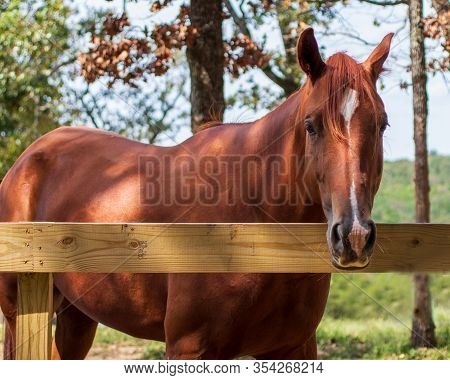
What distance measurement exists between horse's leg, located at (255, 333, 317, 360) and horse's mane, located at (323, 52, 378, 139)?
4.36 feet

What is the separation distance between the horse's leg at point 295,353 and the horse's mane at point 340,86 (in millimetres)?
1329

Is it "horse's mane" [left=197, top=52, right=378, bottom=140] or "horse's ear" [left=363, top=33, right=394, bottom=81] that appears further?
"horse's ear" [left=363, top=33, right=394, bottom=81]

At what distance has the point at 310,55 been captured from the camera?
10.7 feet

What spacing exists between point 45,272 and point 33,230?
0.18 meters

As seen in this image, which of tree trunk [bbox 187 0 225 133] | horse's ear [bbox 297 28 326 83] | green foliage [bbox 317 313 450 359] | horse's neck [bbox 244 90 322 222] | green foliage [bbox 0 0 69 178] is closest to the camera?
horse's ear [bbox 297 28 326 83]

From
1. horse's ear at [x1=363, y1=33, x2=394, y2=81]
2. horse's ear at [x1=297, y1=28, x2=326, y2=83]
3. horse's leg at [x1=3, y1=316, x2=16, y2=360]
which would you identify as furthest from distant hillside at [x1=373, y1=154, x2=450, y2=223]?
horse's ear at [x1=297, y1=28, x2=326, y2=83]

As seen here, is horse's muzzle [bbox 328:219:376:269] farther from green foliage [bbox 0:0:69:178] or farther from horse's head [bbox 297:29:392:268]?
green foliage [bbox 0:0:69:178]

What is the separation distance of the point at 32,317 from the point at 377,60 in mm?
1992

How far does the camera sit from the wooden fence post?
282 cm

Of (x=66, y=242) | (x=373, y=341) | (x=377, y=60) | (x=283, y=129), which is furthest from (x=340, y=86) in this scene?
(x=373, y=341)

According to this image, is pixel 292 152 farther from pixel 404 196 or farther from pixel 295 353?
pixel 404 196

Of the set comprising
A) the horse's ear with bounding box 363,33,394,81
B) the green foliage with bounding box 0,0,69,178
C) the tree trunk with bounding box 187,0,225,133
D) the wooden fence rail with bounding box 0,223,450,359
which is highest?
the green foliage with bounding box 0,0,69,178

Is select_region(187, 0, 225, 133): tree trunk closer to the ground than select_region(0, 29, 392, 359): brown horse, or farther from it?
farther from it
